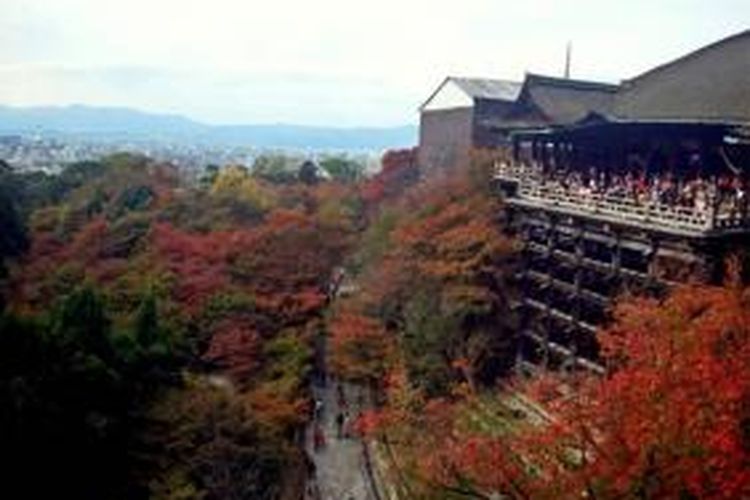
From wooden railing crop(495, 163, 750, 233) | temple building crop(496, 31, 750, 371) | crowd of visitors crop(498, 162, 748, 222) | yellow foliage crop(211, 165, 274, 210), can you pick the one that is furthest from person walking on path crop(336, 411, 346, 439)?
yellow foliage crop(211, 165, 274, 210)

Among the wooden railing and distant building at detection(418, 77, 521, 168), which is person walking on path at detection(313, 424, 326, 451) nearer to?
the wooden railing

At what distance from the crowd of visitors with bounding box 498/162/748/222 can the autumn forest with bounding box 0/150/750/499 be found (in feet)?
5.24

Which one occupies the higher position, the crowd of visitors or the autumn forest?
the crowd of visitors

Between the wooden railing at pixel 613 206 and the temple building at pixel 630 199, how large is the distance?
0.04m

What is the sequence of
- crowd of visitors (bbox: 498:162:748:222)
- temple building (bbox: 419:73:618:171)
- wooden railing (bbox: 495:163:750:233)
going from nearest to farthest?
wooden railing (bbox: 495:163:750:233) → crowd of visitors (bbox: 498:162:748:222) → temple building (bbox: 419:73:618:171)

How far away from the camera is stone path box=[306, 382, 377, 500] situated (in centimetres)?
3062

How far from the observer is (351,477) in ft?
103

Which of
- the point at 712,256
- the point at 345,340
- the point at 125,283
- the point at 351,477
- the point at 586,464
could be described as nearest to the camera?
the point at 586,464

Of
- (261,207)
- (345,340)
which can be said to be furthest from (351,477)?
(261,207)

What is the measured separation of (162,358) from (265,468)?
582 cm

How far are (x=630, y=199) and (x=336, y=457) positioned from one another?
40.1 feet

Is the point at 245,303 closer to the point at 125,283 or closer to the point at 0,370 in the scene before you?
the point at 125,283

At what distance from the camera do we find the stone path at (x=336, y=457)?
3062 cm

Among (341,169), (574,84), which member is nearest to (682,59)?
(574,84)
